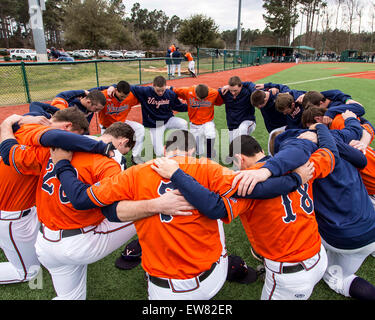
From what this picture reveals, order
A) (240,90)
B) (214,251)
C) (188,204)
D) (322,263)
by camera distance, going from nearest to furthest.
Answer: (188,204)
(214,251)
(322,263)
(240,90)

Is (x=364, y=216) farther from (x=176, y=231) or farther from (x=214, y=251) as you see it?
(x=176, y=231)

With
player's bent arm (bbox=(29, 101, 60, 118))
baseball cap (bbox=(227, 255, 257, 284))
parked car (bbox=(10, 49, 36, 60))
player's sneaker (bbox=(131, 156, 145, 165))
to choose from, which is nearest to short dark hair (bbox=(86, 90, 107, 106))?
player's bent arm (bbox=(29, 101, 60, 118))

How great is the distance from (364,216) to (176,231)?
5.72ft

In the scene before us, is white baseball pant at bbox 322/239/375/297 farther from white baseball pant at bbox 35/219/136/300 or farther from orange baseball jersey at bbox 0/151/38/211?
orange baseball jersey at bbox 0/151/38/211

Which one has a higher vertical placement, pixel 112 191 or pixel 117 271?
pixel 112 191

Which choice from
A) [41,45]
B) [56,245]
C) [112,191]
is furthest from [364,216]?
[41,45]

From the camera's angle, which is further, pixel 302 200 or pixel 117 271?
pixel 117 271

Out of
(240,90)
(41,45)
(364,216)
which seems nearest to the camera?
(364,216)

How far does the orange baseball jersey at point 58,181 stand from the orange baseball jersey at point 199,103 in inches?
164

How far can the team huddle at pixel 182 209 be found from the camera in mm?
1866

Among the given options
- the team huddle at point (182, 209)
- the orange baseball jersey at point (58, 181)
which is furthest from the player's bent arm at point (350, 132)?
the orange baseball jersey at point (58, 181)

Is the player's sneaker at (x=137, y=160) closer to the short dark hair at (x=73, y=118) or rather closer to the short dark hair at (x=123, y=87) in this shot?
the short dark hair at (x=123, y=87)
